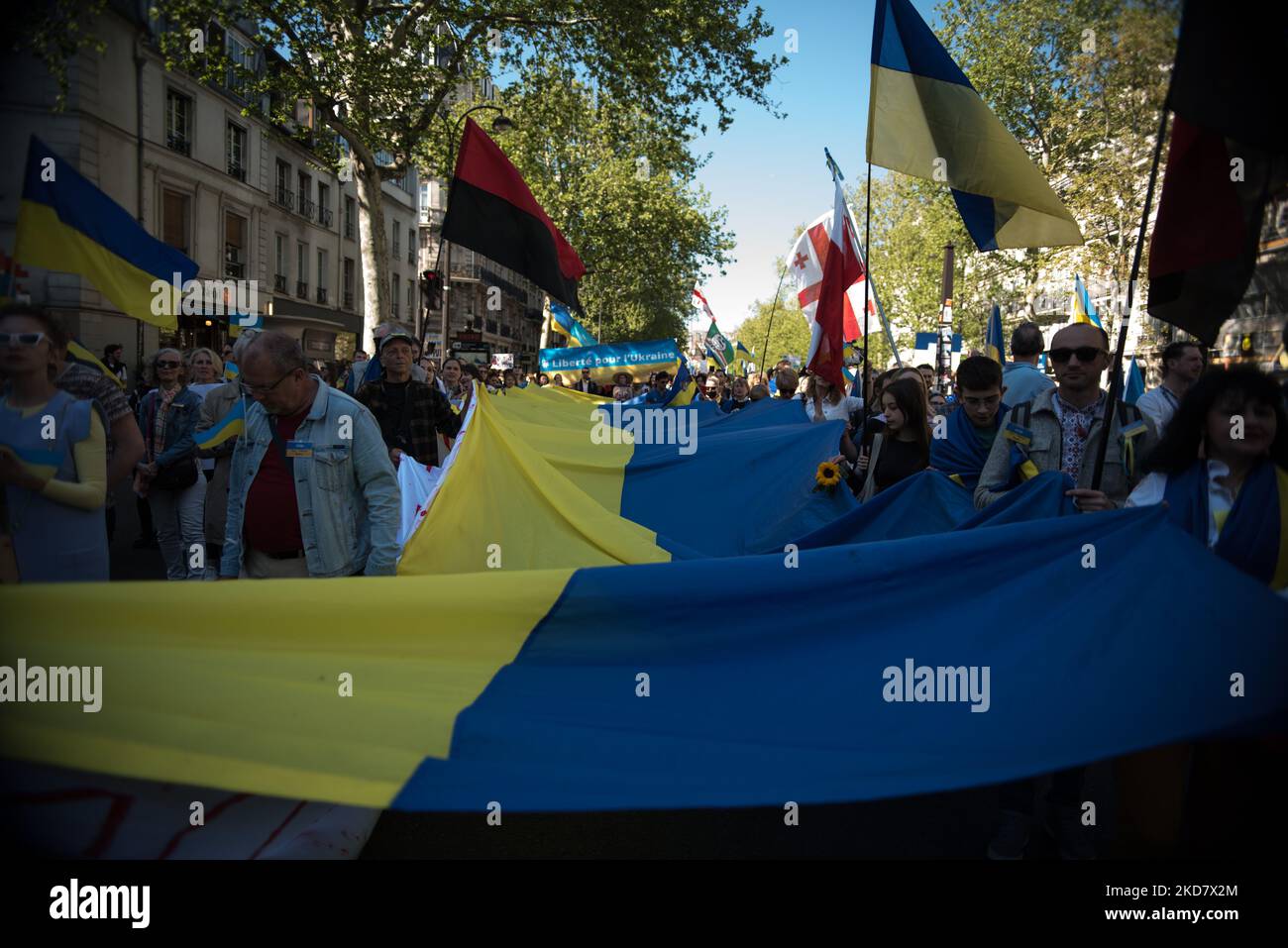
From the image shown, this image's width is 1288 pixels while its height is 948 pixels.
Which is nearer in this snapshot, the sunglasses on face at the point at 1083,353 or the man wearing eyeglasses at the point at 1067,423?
the man wearing eyeglasses at the point at 1067,423

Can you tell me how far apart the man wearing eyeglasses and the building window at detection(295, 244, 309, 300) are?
36.5 m

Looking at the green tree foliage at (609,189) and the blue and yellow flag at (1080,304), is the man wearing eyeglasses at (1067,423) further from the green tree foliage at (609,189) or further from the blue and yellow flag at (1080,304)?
the green tree foliage at (609,189)

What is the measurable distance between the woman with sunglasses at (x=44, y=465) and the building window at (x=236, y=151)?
83.7 feet

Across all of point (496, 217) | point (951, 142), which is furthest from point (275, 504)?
point (496, 217)

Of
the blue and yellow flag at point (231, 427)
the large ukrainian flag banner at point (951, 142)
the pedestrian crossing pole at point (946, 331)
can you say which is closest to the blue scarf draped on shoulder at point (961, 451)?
the large ukrainian flag banner at point (951, 142)

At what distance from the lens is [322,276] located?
40406 mm

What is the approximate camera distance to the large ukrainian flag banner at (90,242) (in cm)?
349

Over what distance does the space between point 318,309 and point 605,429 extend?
3445cm

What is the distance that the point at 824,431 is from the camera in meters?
7.14

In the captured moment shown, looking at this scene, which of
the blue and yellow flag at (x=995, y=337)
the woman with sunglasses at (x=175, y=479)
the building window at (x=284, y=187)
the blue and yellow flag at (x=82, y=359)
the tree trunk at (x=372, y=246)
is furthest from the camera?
the building window at (x=284, y=187)

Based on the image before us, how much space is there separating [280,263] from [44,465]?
3478 cm

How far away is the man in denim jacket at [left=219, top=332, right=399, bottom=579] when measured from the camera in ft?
12.1

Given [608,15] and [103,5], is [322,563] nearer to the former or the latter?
[103,5]

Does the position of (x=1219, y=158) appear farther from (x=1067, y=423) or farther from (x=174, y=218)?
(x=174, y=218)
